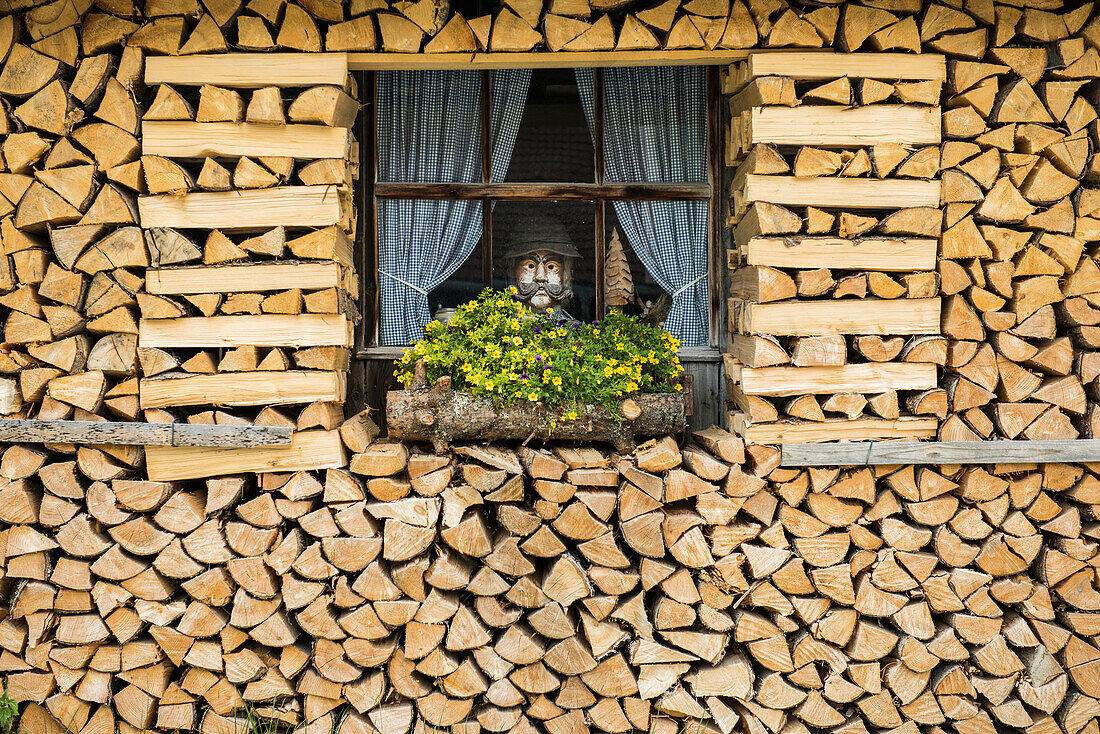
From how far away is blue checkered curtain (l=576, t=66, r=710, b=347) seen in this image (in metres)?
3.45

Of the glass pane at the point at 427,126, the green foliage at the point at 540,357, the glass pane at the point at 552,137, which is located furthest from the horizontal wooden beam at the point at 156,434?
the glass pane at the point at 552,137

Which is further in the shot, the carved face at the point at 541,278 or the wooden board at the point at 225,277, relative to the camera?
the carved face at the point at 541,278

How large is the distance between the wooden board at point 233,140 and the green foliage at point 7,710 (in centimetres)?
229

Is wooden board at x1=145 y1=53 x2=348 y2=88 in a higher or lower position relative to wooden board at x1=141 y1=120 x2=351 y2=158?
higher

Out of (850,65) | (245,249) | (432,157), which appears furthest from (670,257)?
(245,249)

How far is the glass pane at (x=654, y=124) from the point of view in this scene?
3.45 metres

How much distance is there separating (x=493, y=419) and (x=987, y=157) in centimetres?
222

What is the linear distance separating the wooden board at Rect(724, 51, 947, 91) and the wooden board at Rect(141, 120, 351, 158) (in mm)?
1756

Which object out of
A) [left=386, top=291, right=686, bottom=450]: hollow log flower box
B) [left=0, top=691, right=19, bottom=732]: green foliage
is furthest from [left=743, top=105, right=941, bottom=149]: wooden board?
[left=0, top=691, right=19, bottom=732]: green foliage

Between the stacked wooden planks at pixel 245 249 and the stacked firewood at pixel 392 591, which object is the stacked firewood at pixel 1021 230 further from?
the stacked wooden planks at pixel 245 249

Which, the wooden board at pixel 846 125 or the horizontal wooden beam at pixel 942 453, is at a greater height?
the wooden board at pixel 846 125

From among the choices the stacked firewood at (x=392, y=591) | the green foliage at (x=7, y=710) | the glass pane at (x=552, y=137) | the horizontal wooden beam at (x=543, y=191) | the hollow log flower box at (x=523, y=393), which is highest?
the glass pane at (x=552, y=137)

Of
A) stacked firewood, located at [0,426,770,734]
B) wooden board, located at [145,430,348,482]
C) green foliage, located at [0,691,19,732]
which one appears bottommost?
green foliage, located at [0,691,19,732]

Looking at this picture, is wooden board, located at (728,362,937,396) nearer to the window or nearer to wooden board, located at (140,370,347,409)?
the window
